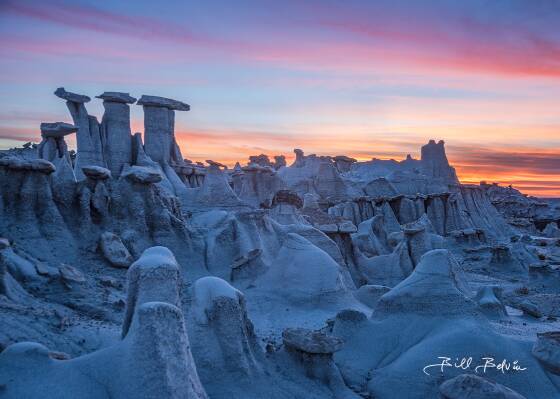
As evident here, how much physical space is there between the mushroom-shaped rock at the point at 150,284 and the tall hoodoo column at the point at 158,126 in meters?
21.4

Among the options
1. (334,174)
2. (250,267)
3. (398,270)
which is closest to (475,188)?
(334,174)

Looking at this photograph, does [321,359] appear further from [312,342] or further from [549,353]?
[549,353]

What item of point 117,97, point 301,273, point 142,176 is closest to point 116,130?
point 117,97

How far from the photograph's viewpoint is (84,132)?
25.2m

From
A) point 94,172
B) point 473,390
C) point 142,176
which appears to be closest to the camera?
point 473,390

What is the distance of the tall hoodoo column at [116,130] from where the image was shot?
2622 cm

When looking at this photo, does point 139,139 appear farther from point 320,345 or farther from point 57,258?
point 320,345

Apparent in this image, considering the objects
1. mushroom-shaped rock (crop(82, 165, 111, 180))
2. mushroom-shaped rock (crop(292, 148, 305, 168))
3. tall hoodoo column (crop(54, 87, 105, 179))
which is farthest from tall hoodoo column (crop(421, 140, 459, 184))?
mushroom-shaped rock (crop(82, 165, 111, 180))

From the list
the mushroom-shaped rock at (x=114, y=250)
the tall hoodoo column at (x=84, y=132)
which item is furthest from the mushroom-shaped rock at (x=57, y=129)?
the mushroom-shaped rock at (x=114, y=250)

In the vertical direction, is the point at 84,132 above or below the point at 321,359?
above

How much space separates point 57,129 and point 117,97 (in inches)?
177

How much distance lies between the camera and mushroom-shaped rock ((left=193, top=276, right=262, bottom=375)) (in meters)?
7.91

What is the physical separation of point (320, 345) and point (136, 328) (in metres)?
3.63

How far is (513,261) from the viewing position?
25953 mm
